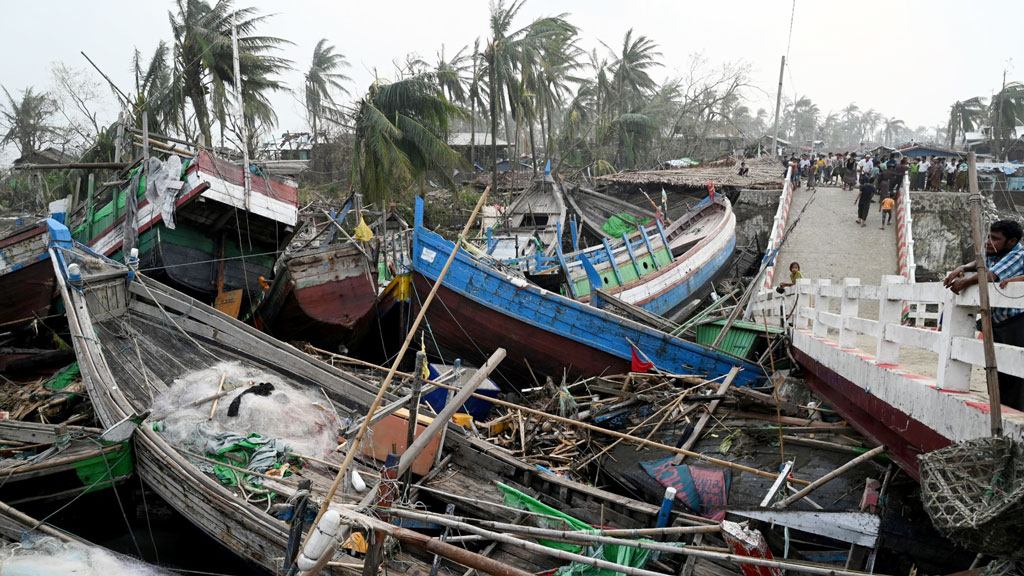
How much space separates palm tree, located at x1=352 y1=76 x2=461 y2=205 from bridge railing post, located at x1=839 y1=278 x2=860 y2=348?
1424 centimetres

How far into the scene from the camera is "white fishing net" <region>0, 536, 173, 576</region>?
4641mm

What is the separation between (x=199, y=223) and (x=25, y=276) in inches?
119

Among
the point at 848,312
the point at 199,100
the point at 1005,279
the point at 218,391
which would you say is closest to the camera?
the point at 1005,279

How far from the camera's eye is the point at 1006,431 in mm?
2955

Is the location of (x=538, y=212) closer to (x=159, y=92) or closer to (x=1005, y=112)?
(x=159, y=92)

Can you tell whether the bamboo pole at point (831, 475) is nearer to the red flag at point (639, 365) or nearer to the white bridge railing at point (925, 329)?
the white bridge railing at point (925, 329)

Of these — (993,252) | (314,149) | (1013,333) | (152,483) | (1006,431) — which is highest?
(314,149)

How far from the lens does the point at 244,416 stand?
6352 millimetres

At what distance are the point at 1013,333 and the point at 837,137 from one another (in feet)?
359

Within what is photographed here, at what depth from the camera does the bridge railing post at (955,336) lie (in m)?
3.57

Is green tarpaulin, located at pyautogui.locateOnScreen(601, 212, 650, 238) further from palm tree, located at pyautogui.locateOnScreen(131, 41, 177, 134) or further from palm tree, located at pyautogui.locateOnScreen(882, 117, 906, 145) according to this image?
palm tree, located at pyautogui.locateOnScreen(882, 117, 906, 145)

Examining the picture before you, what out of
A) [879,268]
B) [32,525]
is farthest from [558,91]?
[32,525]

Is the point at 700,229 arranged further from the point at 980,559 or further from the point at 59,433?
the point at 59,433

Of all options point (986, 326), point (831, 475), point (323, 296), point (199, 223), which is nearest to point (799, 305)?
point (831, 475)
